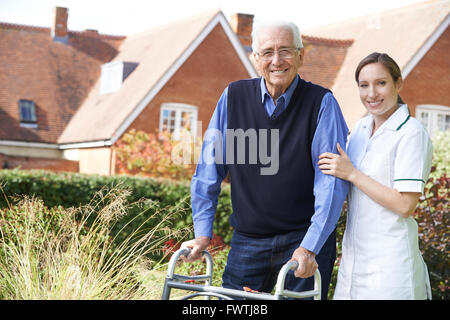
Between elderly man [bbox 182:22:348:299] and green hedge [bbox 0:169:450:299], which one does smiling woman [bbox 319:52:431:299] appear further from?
green hedge [bbox 0:169:450:299]

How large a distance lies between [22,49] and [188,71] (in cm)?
733

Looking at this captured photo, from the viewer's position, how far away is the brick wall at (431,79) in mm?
21672

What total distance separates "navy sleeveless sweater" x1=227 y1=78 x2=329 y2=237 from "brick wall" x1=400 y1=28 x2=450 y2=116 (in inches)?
754

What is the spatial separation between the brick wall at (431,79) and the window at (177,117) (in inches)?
269

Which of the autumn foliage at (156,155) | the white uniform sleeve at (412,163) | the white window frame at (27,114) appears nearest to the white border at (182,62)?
the autumn foliage at (156,155)

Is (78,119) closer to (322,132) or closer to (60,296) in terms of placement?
(60,296)

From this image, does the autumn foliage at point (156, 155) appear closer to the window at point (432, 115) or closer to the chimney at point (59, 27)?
the chimney at point (59, 27)

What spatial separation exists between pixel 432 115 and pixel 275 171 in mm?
20218

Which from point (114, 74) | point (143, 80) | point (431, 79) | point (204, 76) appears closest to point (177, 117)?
point (204, 76)

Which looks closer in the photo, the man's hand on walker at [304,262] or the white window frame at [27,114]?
the man's hand on walker at [304,262]

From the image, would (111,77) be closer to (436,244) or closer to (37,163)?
(37,163)

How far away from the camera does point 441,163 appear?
16.1 meters

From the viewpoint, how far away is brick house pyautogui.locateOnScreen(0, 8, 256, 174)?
20344mm
